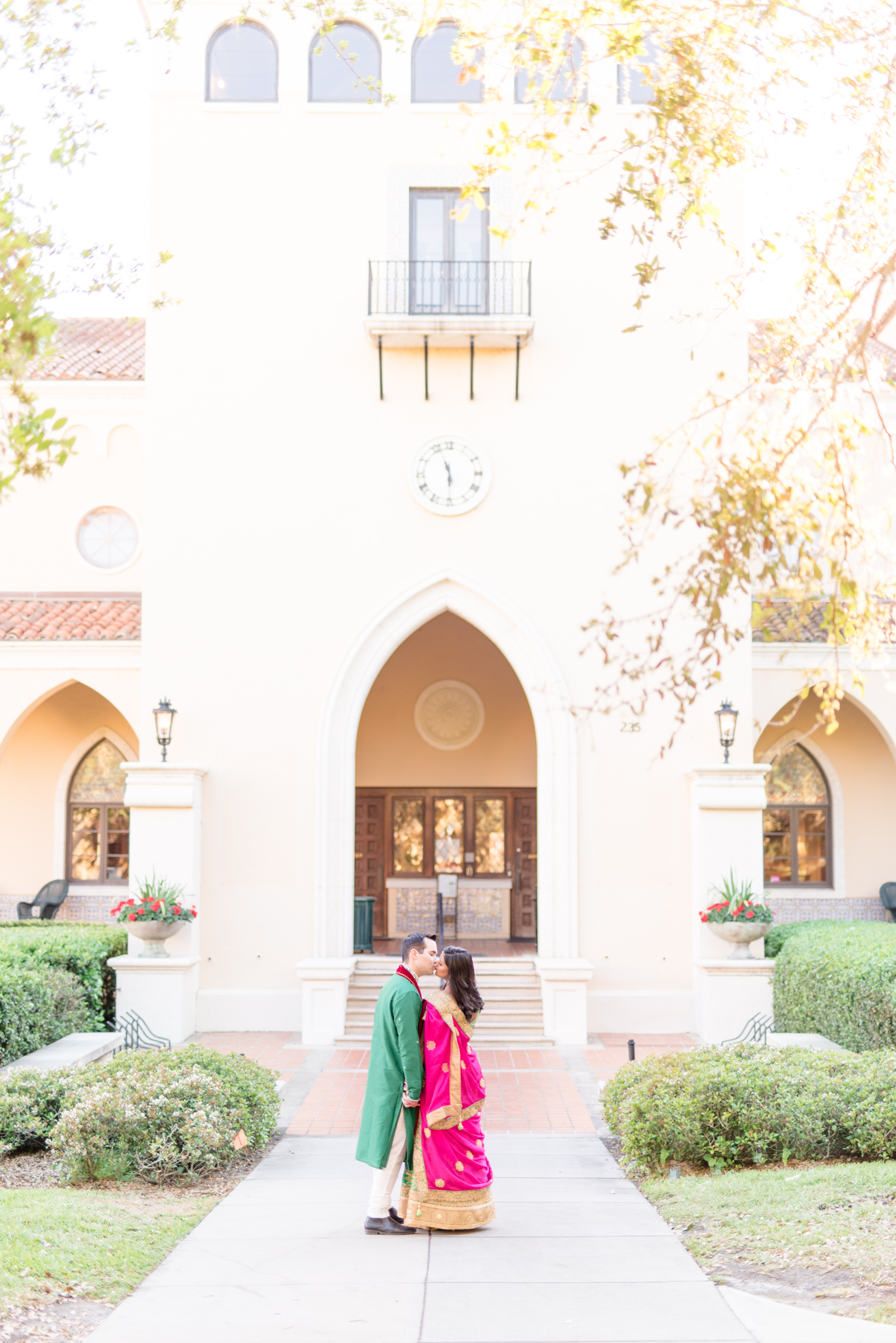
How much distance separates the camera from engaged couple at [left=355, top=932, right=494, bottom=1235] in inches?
231

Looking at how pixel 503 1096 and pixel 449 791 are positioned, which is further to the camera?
pixel 449 791

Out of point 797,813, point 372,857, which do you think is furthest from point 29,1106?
point 797,813

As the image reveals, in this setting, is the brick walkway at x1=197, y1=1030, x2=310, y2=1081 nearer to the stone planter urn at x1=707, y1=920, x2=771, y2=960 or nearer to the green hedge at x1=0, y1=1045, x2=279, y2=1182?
the green hedge at x1=0, y1=1045, x2=279, y2=1182

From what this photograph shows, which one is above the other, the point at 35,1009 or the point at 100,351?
the point at 100,351

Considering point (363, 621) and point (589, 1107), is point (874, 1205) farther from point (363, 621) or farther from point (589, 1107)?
point (363, 621)

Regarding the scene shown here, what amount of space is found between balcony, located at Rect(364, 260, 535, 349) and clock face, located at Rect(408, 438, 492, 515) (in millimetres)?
1162

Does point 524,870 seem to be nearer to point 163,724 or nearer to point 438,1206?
point 163,724

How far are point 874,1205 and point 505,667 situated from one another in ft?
39.0

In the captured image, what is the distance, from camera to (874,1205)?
5.94 m

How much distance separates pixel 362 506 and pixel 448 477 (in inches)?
39.4

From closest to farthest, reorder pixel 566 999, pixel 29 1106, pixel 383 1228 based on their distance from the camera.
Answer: pixel 383 1228
pixel 29 1106
pixel 566 999

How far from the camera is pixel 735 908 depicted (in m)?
12.3

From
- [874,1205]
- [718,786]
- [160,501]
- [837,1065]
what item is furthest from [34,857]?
[874,1205]

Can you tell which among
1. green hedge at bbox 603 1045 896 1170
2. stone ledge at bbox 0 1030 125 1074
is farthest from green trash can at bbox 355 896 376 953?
green hedge at bbox 603 1045 896 1170
